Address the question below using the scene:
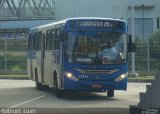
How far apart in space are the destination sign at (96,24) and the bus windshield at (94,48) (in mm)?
253

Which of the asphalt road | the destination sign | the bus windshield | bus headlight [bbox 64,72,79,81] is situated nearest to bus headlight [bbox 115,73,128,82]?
the bus windshield

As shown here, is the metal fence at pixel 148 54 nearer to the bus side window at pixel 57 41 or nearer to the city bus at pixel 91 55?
the bus side window at pixel 57 41

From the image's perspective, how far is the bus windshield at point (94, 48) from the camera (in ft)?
66.0

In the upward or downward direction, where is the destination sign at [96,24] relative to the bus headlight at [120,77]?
upward

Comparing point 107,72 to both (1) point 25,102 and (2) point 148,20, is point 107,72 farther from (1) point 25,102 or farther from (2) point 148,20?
(2) point 148,20

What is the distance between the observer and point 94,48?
2019cm

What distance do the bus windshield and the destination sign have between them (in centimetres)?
25

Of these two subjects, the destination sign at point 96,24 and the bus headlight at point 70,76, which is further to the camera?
the destination sign at point 96,24

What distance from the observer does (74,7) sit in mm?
82812

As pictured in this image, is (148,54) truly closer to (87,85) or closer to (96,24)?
(96,24)

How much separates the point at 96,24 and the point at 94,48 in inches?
36.2

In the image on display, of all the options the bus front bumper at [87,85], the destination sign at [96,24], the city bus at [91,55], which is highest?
the destination sign at [96,24]

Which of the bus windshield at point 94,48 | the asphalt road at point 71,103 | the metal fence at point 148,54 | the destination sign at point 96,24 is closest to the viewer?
the asphalt road at point 71,103

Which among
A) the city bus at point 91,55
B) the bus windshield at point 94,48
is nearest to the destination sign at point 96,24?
the city bus at point 91,55
